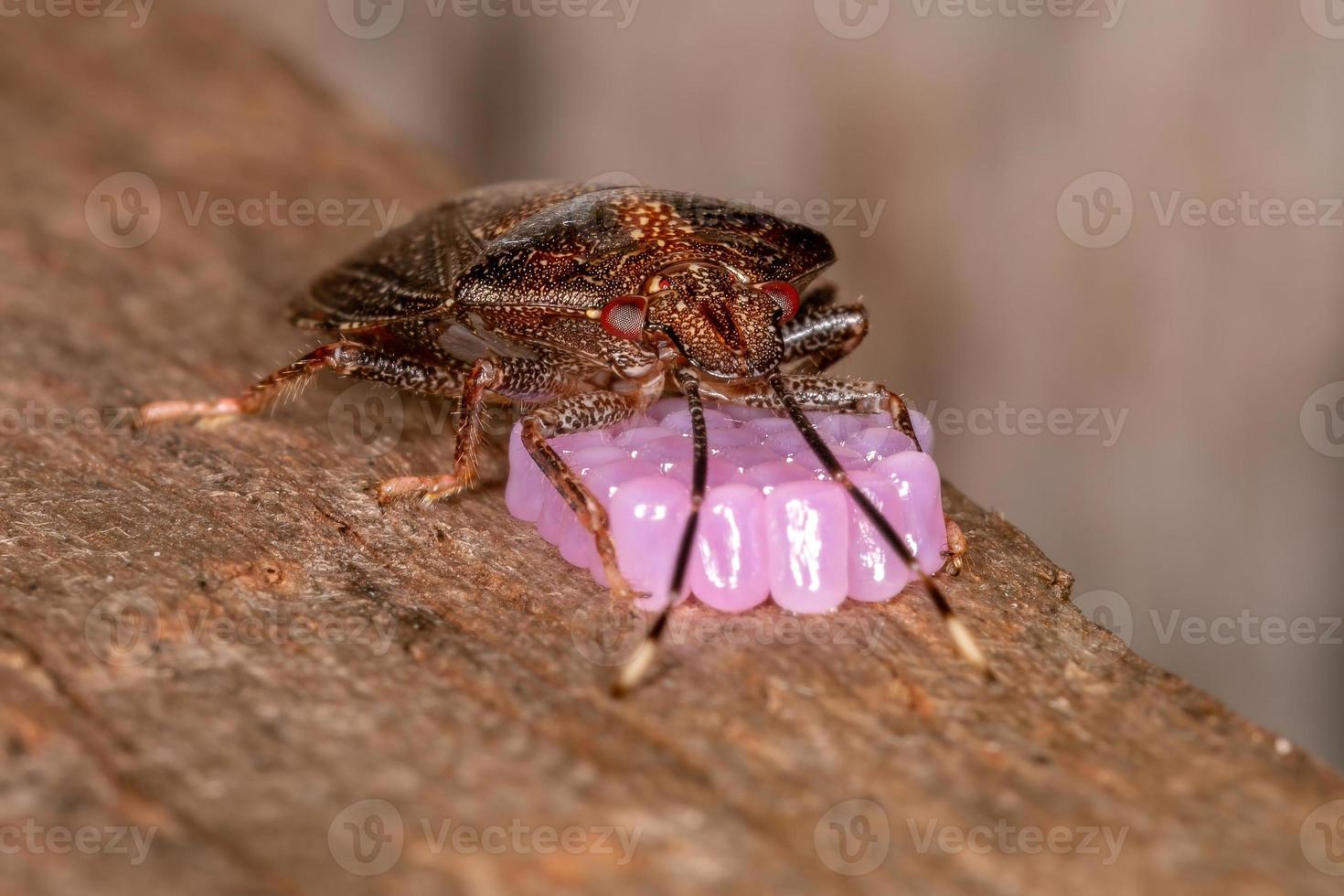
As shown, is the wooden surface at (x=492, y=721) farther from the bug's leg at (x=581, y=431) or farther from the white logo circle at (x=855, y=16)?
the white logo circle at (x=855, y=16)

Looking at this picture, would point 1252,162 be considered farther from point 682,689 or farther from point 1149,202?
point 682,689

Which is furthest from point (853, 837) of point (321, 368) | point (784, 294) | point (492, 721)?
point (321, 368)

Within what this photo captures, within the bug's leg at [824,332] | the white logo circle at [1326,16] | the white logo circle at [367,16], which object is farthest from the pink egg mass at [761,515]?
the white logo circle at [367,16]

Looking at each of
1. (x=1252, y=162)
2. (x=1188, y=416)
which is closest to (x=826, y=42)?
(x=1252, y=162)

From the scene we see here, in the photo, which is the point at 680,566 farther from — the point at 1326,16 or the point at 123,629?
the point at 1326,16

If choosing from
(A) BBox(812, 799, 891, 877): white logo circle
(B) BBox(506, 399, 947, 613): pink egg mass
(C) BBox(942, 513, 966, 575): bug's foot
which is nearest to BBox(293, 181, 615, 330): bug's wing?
(B) BBox(506, 399, 947, 613): pink egg mass

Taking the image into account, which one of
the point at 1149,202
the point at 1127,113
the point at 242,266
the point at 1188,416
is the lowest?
the point at 1188,416
